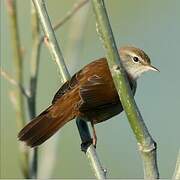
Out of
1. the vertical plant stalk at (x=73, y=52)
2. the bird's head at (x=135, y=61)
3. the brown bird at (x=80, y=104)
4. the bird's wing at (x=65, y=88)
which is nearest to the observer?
the vertical plant stalk at (x=73, y=52)

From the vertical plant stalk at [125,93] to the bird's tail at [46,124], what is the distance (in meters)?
1.27

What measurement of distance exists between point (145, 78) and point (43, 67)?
59.8 inches

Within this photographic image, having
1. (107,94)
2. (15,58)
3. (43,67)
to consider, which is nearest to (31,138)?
(15,58)

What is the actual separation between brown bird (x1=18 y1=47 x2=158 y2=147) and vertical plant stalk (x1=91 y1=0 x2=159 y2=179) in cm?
133

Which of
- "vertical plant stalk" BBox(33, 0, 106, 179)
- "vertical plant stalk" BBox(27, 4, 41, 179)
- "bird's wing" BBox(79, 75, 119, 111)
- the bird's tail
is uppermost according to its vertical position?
"vertical plant stalk" BBox(33, 0, 106, 179)

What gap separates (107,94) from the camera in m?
4.32

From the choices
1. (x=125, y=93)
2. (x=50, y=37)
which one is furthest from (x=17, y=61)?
(x=125, y=93)

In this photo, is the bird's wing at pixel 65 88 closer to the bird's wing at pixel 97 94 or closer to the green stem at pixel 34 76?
the bird's wing at pixel 97 94

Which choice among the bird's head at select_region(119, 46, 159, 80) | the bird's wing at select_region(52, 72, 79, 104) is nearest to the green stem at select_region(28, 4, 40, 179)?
the bird's wing at select_region(52, 72, 79, 104)

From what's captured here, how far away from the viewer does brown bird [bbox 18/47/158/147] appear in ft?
12.9

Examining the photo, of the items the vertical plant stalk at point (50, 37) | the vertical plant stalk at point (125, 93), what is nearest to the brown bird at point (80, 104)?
the vertical plant stalk at point (50, 37)

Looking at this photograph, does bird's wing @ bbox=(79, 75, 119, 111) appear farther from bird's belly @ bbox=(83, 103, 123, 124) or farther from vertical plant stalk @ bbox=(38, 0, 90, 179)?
vertical plant stalk @ bbox=(38, 0, 90, 179)

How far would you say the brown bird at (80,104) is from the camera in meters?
3.94

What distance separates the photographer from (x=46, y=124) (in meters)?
4.03
